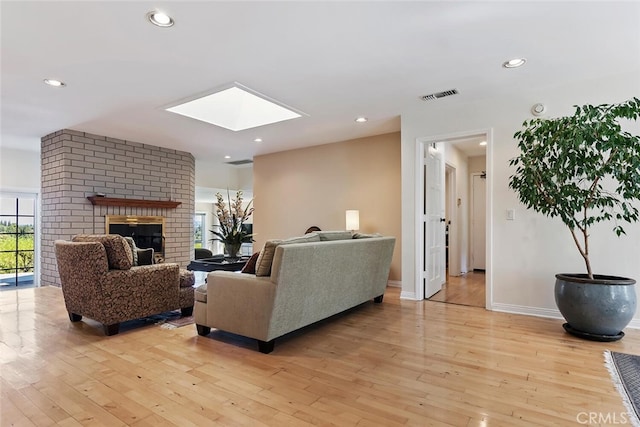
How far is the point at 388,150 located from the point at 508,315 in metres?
2.99

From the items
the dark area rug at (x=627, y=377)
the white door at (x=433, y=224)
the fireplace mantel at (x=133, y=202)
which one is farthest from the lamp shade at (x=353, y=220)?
the fireplace mantel at (x=133, y=202)

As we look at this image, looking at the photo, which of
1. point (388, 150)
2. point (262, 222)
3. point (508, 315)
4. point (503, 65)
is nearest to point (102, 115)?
point (262, 222)

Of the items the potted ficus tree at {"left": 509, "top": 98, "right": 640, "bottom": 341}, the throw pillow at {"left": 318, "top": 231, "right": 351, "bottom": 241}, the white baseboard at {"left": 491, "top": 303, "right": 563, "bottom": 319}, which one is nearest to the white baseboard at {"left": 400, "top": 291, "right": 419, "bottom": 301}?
the white baseboard at {"left": 491, "top": 303, "right": 563, "bottom": 319}

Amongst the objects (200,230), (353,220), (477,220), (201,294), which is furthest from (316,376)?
(200,230)

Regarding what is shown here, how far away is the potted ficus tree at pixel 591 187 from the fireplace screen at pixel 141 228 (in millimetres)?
5974

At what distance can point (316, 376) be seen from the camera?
2242mm

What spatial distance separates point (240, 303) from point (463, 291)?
3.57m

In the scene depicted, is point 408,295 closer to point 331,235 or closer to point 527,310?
point 527,310

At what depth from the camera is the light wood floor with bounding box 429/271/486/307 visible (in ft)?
14.2

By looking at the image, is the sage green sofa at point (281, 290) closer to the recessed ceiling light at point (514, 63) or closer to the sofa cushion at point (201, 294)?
the sofa cushion at point (201, 294)

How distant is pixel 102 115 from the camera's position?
14.8 ft

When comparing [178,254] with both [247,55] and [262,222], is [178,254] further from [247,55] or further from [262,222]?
[247,55]

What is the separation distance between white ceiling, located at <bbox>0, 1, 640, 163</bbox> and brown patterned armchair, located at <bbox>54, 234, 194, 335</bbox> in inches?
65.0

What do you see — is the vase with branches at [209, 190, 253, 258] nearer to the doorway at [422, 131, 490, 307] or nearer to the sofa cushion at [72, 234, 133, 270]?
the sofa cushion at [72, 234, 133, 270]
